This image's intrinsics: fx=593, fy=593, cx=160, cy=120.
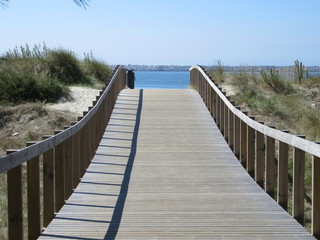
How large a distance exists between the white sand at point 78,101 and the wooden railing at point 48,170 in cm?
686

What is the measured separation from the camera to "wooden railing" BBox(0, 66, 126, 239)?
4.75 m

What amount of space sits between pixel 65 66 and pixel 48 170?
15999mm

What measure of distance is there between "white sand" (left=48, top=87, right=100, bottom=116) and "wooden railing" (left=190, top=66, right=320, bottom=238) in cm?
481

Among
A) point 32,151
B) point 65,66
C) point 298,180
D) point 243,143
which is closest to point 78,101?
point 65,66

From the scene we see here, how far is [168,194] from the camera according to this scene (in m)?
7.43

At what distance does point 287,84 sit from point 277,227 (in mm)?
16621

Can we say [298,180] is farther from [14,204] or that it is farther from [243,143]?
[243,143]

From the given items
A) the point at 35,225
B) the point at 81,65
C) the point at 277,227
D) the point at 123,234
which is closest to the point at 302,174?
the point at 277,227

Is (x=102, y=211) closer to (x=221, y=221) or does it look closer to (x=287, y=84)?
(x=221, y=221)

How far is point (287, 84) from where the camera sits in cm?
2202

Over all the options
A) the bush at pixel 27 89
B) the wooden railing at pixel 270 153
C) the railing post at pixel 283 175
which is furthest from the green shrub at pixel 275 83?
the railing post at pixel 283 175

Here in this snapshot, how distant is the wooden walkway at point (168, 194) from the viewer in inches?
230

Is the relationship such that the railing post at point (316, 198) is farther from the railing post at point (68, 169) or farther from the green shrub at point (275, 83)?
the green shrub at point (275, 83)

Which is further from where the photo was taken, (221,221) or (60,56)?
(60,56)
